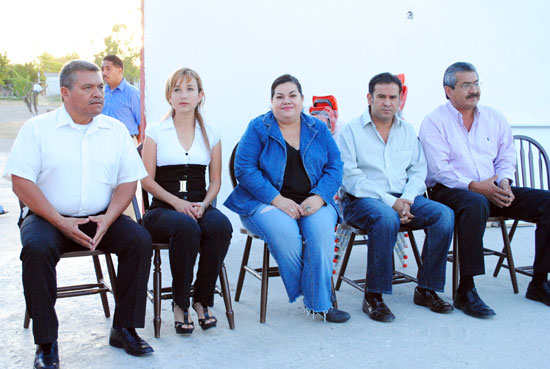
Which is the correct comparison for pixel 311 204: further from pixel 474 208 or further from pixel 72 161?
pixel 72 161

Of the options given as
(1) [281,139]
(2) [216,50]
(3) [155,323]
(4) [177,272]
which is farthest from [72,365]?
(2) [216,50]

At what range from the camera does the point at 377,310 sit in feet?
9.29

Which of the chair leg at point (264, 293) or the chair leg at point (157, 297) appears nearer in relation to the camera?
the chair leg at point (157, 297)

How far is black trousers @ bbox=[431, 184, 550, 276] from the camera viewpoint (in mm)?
2979

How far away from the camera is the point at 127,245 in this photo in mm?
2398

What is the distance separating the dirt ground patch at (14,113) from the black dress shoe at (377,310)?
18.3 meters

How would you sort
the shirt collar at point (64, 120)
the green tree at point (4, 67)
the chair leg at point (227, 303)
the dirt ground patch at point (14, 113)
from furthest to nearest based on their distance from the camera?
the green tree at point (4, 67) → the dirt ground patch at point (14, 113) → the chair leg at point (227, 303) → the shirt collar at point (64, 120)

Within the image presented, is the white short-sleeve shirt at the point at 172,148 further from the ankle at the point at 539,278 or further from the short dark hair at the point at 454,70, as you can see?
the ankle at the point at 539,278

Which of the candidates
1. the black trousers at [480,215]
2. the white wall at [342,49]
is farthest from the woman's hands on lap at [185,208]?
the white wall at [342,49]

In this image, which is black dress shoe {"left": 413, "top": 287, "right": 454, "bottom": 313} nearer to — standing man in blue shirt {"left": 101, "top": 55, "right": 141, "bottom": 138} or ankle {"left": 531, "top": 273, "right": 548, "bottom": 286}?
ankle {"left": 531, "top": 273, "right": 548, "bottom": 286}

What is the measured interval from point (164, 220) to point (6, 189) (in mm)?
6205

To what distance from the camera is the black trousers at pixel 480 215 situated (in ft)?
9.77

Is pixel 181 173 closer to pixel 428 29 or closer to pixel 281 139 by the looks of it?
pixel 281 139

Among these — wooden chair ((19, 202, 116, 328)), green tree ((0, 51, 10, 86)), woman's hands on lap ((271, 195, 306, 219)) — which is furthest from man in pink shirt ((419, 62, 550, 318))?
green tree ((0, 51, 10, 86))
